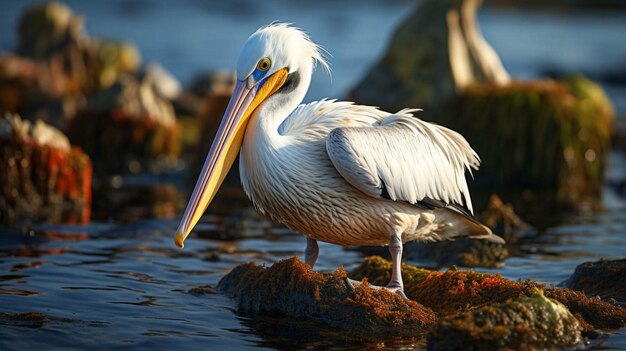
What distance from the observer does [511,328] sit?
579cm

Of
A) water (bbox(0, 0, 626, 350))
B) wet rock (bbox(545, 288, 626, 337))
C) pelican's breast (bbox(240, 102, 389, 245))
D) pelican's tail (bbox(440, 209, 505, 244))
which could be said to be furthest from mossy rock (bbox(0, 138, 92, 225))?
wet rock (bbox(545, 288, 626, 337))

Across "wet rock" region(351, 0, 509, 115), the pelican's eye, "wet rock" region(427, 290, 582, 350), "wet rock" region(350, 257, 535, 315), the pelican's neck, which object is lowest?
"wet rock" region(427, 290, 582, 350)

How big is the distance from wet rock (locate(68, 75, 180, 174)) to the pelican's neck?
22.9 ft

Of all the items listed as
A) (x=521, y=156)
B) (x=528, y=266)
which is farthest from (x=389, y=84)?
(x=528, y=266)

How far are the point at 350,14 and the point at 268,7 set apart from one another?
146 inches

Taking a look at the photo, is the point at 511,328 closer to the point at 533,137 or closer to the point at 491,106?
the point at 533,137

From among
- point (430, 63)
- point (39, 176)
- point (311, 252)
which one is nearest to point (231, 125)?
point (311, 252)

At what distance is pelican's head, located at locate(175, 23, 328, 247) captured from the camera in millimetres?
6578

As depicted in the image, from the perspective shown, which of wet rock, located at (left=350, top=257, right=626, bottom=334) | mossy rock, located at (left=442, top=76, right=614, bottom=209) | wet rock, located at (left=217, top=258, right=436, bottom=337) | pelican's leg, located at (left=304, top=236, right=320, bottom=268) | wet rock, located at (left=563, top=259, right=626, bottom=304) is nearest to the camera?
wet rock, located at (left=217, top=258, right=436, bottom=337)

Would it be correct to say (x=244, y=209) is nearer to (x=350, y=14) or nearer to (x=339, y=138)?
(x=339, y=138)

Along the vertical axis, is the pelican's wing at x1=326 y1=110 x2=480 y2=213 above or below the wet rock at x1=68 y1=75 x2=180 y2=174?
below

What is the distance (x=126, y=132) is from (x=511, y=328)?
892 cm

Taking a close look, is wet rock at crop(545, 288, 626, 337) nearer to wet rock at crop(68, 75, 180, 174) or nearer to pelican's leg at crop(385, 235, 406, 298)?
pelican's leg at crop(385, 235, 406, 298)

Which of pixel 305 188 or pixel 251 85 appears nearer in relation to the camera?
pixel 305 188
